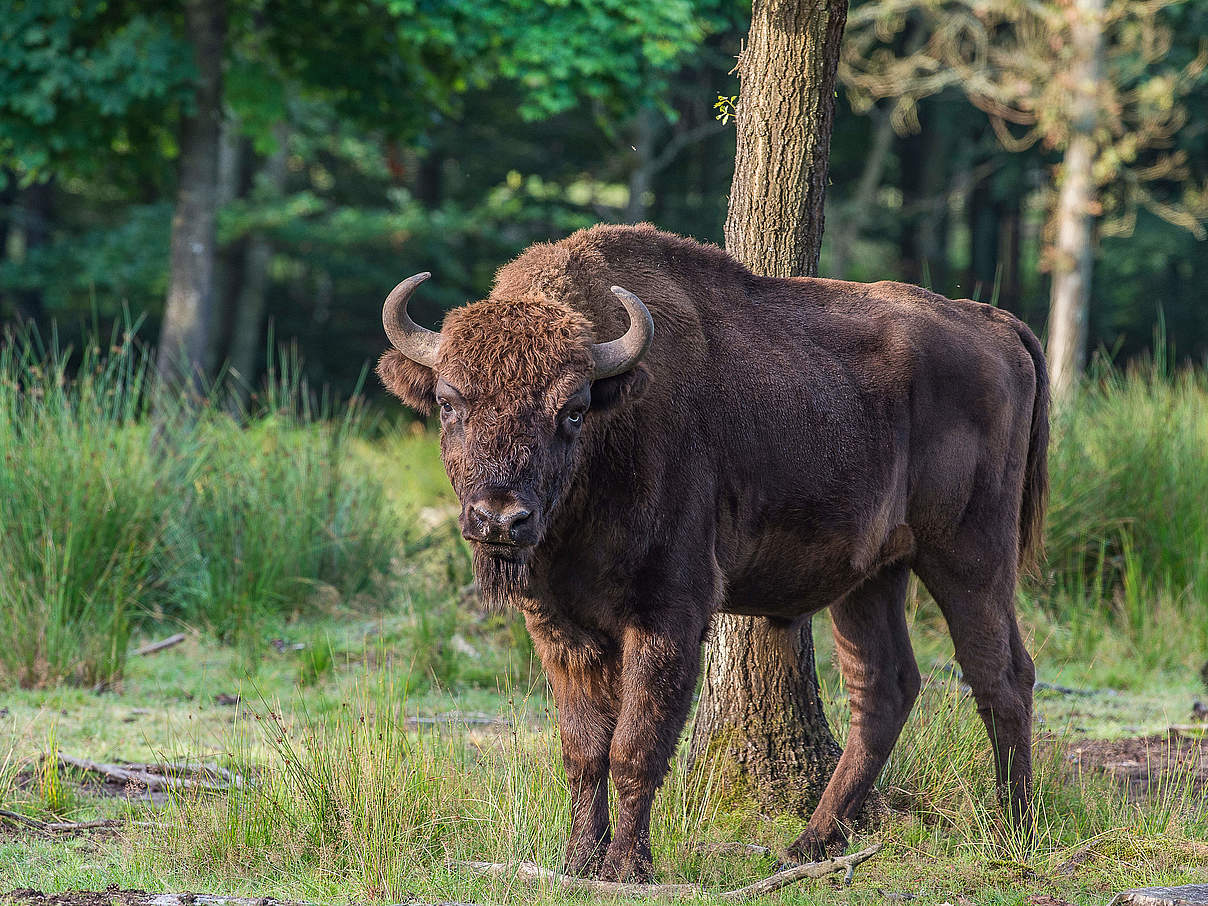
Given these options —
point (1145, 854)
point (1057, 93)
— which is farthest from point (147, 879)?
point (1057, 93)

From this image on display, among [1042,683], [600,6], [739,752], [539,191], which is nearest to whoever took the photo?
[739,752]

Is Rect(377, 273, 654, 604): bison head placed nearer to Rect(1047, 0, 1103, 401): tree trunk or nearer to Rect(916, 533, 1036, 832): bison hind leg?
Rect(916, 533, 1036, 832): bison hind leg

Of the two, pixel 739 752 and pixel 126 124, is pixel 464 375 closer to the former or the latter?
pixel 739 752

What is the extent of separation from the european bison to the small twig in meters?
4.44

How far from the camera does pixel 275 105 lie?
50.5 ft

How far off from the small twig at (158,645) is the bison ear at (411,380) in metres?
4.60

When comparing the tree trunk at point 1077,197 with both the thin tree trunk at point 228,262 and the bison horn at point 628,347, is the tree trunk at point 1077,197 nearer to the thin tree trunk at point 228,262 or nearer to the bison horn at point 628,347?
the thin tree trunk at point 228,262

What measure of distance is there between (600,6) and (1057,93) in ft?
28.4

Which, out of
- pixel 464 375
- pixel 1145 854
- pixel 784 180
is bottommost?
pixel 1145 854

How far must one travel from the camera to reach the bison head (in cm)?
454

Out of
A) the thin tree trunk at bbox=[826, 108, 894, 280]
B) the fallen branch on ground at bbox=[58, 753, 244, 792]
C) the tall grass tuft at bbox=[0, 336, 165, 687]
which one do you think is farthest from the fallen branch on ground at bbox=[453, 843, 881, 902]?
the thin tree trunk at bbox=[826, 108, 894, 280]

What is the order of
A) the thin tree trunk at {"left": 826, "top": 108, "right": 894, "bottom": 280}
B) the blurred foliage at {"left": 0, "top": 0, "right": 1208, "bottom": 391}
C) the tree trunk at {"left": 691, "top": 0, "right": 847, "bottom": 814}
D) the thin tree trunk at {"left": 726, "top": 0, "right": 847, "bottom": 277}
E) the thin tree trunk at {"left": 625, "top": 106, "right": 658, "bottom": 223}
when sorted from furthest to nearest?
the thin tree trunk at {"left": 826, "top": 108, "right": 894, "bottom": 280} → the thin tree trunk at {"left": 625, "top": 106, "right": 658, "bottom": 223} → the blurred foliage at {"left": 0, "top": 0, "right": 1208, "bottom": 391} → the thin tree trunk at {"left": 726, "top": 0, "right": 847, "bottom": 277} → the tree trunk at {"left": 691, "top": 0, "right": 847, "bottom": 814}

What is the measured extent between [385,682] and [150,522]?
3140 mm

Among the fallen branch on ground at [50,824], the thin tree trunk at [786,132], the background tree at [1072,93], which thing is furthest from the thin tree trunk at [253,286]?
the fallen branch on ground at [50,824]
